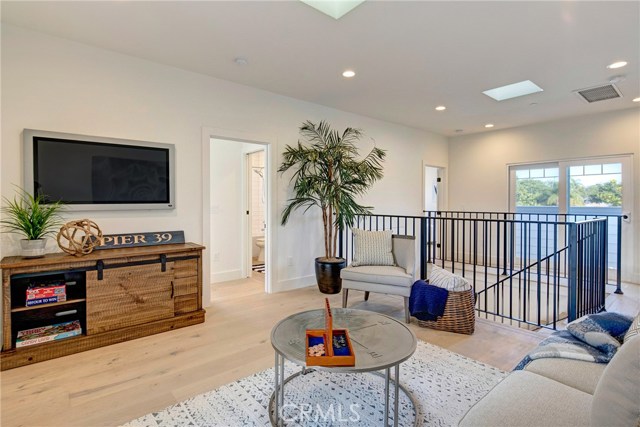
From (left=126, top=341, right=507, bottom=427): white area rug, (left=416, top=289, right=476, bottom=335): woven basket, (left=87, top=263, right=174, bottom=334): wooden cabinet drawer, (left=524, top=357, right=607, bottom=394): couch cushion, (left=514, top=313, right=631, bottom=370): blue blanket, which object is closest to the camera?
(left=524, top=357, right=607, bottom=394): couch cushion

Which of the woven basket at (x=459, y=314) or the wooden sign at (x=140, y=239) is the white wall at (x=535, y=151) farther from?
the wooden sign at (x=140, y=239)

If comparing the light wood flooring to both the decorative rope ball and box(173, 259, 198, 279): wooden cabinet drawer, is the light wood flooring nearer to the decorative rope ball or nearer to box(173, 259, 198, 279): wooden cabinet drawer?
box(173, 259, 198, 279): wooden cabinet drawer

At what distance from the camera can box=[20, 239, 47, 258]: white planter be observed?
249 cm

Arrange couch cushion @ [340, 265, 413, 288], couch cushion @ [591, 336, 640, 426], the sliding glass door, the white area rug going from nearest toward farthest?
couch cushion @ [591, 336, 640, 426], the white area rug, couch cushion @ [340, 265, 413, 288], the sliding glass door

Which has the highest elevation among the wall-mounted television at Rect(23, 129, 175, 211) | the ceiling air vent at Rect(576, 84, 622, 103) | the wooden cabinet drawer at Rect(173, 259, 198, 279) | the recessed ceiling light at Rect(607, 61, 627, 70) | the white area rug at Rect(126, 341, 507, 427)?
the ceiling air vent at Rect(576, 84, 622, 103)

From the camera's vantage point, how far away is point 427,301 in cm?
300

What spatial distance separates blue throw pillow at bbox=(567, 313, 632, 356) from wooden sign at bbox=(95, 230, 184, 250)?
337 centimetres

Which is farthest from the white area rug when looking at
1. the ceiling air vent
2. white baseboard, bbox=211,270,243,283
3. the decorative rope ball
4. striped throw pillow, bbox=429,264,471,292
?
the ceiling air vent

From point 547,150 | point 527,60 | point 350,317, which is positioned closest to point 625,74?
point 527,60

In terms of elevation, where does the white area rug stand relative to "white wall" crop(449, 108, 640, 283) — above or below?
below

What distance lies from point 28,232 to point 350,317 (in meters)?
2.58

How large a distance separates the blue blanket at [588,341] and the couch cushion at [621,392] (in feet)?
2.28

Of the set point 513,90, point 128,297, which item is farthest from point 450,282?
point 513,90

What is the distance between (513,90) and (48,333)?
226 inches
